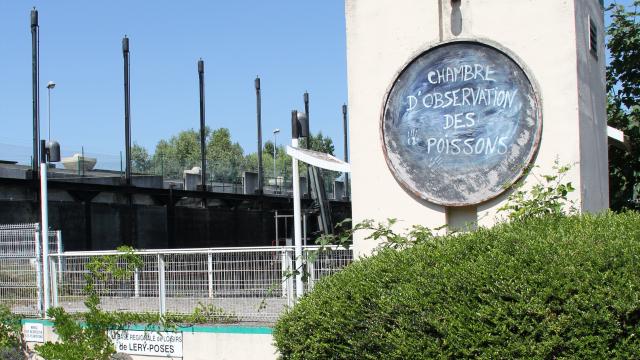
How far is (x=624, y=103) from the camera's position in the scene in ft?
43.7

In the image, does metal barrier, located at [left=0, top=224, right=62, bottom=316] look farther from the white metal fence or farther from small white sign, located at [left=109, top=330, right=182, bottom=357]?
small white sign, located at [left=109, top=330, right=182, bottom=357]

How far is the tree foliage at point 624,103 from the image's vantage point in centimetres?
1224

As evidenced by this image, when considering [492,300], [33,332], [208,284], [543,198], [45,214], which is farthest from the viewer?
[45,214]

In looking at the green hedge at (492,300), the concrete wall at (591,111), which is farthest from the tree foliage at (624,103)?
the green hedge at (492,300)

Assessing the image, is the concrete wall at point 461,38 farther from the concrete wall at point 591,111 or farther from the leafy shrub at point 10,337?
the leafy shrub at point 10,337

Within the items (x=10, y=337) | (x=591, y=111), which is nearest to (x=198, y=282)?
(x=10, y=337)

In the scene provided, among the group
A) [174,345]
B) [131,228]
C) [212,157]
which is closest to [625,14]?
[174,345]

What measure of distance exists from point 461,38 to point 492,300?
3.81 m

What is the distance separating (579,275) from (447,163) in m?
3.40

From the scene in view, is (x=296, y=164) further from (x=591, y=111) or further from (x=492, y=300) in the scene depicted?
(x=492, y=300)

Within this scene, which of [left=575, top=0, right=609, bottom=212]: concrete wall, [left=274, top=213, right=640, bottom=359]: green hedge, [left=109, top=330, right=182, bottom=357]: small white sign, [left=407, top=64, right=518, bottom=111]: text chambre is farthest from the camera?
[left=109, top=330, right=182, bottom=357]: small white sign

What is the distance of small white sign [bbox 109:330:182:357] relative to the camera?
10430 mm

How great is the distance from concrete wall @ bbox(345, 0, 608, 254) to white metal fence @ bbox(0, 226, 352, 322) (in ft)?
4.97

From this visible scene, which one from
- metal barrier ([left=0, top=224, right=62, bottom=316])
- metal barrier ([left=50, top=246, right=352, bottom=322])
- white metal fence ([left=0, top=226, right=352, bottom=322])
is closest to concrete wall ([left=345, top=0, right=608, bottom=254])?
white metal fence ([left=0, top=226, right=352, bottom=322])
